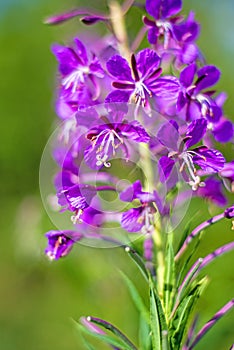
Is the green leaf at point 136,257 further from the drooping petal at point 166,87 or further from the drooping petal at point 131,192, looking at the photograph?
the drooping petal at point 166,87

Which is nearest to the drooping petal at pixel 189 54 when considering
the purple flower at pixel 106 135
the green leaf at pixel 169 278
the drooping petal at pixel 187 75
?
the drooping petal at pixel 187 75

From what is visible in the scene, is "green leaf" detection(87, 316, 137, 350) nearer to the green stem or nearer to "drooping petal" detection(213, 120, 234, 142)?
"drooping petal" detection(213, 120, 234, 142)

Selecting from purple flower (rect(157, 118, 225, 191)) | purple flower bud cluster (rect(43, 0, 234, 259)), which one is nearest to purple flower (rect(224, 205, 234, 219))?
purple flower bud cluster (rect(43, 0, 234, 259))

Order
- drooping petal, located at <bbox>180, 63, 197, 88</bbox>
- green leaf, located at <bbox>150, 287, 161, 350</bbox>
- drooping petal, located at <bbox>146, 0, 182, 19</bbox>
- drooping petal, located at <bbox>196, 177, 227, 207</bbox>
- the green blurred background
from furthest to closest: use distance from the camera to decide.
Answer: the green blurred background < drooping petal, located at <bbox>196, 177, 227, 207</bbox> < drooping petal, located at <bbox>146, 0, 182, 19</bbox> < drooping petal, located at <bbox>180, 63, 197, 88</bbox> < green leaf, located at <bbox>150, 287, 161, 350</bbox>

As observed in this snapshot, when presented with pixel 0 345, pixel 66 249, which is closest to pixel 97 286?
pixel 66 249

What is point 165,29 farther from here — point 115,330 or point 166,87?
point 115,330

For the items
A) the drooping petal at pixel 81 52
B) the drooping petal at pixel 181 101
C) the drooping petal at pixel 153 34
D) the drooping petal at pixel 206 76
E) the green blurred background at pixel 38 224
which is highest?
the drooping petal at pixel 81 52

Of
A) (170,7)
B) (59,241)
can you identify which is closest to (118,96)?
(170,7)
